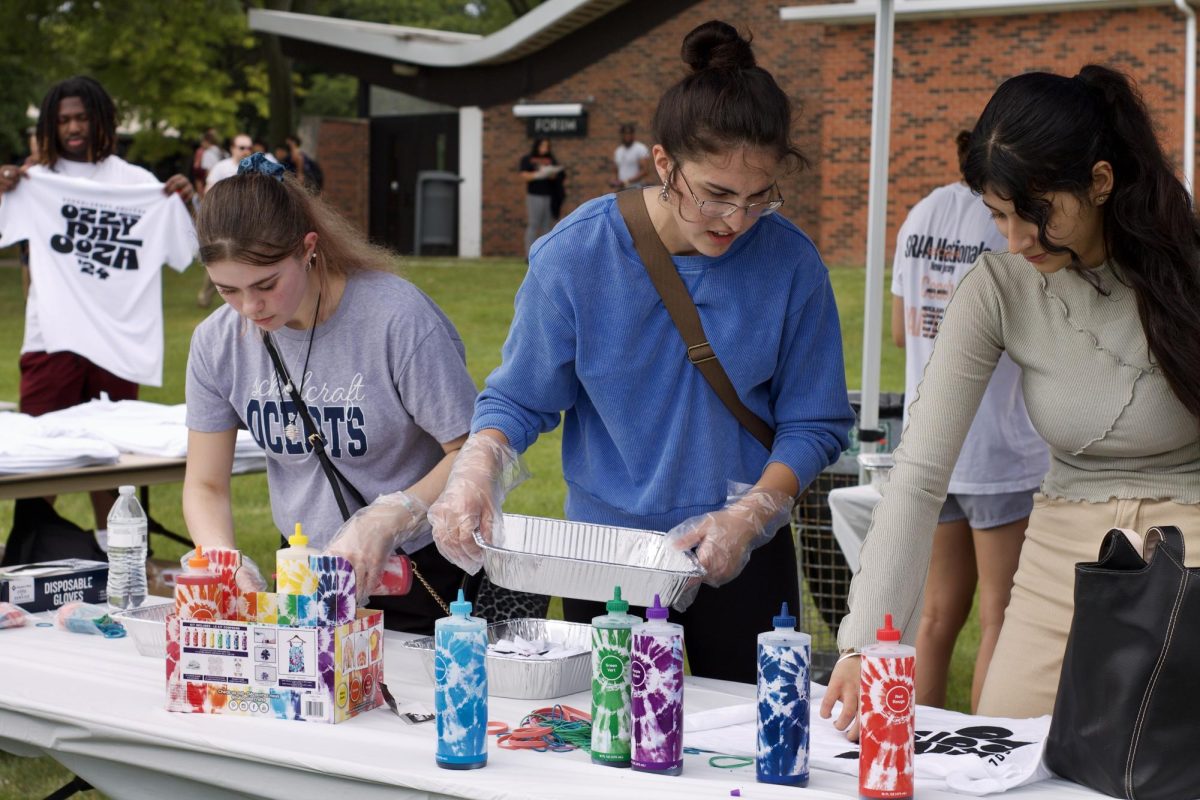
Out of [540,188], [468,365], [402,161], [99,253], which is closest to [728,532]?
[99,253]

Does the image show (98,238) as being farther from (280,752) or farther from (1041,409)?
(1041,409)

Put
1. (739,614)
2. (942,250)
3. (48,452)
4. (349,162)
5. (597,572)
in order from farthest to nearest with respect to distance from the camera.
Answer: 1. (349,162)
2. (942,250)
3. (48,452)
4. (739,614)
5. (597,572)

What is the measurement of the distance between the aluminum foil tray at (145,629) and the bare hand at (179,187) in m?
3.15

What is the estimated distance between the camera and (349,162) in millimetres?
23984

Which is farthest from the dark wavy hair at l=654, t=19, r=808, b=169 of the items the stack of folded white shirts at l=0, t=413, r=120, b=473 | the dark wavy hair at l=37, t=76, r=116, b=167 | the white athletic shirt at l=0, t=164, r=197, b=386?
the white athletic shirt at l=0, t=164, r=197, b=386

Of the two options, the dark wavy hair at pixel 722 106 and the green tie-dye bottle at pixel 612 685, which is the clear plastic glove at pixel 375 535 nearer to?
the green tie-dye bottle at pixel 612 685

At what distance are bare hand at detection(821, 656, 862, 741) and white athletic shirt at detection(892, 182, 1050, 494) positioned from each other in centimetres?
169

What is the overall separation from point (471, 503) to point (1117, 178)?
42.1 inches

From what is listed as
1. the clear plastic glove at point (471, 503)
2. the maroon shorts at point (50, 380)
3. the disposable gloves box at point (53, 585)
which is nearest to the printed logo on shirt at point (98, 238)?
the maroon shorts at point (50, 380)

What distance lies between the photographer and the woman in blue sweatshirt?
2250 mm

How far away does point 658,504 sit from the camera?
239 centimetres

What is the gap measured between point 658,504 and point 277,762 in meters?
0.75

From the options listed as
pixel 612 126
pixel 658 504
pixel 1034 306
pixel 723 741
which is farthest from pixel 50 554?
pixel 612 126

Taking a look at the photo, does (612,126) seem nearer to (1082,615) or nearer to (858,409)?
(858,409)
